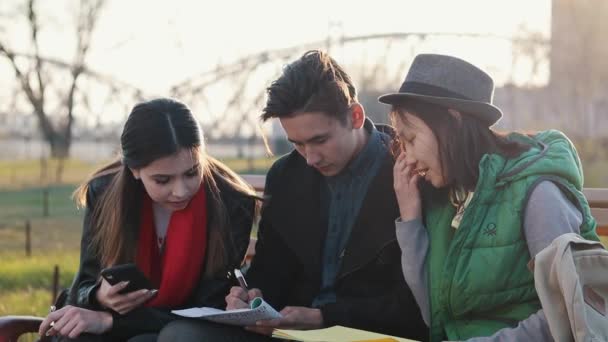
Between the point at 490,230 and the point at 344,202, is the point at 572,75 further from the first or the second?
the point at 490,230

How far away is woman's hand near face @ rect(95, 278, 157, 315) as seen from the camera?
3.94m

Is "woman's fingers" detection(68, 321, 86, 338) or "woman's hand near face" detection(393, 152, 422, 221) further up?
"woman's hand near face" detection(393, 152, 422, 221)

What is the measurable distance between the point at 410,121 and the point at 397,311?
693 mm

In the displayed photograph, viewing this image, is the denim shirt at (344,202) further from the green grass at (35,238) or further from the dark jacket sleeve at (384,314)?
the green grass at (35,238)

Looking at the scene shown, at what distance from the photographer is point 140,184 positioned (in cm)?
433

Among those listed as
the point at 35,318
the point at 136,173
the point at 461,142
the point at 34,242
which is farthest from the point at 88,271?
the point at 34,242

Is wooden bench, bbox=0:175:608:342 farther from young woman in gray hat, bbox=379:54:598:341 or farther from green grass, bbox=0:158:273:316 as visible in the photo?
green grass, bbox=0:158:273:316

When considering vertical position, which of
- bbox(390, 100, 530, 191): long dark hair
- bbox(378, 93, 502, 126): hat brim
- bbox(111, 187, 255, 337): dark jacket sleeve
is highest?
bbox(378, 93, 502, 126): hat brim

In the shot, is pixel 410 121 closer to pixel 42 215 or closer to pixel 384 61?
pixel 42 215

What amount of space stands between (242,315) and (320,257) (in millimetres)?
623

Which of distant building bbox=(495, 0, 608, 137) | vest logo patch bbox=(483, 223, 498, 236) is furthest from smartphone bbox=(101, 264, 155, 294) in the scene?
distant building bbox=(495, 0, 608, 137)

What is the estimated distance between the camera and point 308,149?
12.9ft

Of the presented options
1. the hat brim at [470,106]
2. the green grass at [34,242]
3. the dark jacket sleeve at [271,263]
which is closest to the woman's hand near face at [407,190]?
the hat brim at [470,106]

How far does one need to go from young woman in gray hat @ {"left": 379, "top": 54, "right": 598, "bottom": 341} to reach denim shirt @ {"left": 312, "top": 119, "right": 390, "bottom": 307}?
0.29 meters
